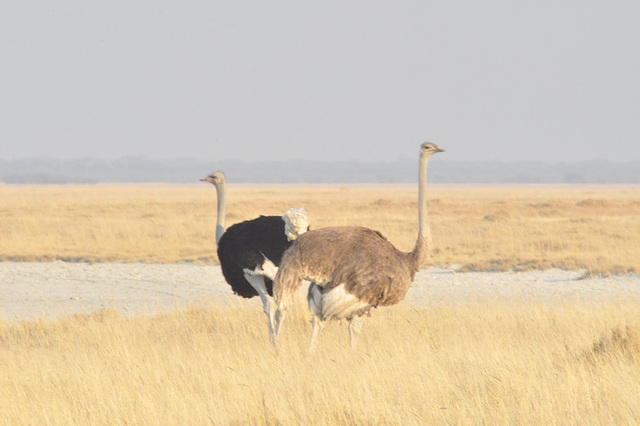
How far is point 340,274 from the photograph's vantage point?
21.2 ft

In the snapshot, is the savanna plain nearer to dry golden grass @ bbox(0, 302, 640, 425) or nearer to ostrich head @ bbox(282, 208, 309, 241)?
dry golden grass @ bbox(0, 302, 640, 425)

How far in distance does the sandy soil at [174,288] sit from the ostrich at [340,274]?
12.3 feet

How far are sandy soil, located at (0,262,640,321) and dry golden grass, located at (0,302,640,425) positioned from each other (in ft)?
6.52

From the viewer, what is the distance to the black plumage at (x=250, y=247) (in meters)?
7.84

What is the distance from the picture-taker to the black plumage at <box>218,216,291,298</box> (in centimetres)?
784

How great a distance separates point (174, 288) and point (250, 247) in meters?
5.97

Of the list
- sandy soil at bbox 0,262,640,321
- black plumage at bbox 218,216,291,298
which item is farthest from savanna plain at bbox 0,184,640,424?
sandy soil at bbox 0,262,640,321

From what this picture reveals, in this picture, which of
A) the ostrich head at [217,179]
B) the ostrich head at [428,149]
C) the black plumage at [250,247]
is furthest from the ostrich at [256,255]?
the ostrich head at [217,179]

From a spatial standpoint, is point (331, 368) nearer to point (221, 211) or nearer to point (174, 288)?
point (221, 211)

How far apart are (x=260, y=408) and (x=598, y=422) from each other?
2.04m

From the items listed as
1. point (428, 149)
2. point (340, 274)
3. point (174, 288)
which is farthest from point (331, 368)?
point (174, 288)

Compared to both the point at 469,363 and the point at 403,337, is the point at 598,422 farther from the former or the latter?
the point at 403,337

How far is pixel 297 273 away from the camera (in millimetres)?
6469

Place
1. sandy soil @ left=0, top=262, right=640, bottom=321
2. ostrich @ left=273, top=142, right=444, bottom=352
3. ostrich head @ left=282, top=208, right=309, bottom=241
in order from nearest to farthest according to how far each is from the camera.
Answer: ostrich @ left=273, top=142, right=444, bottom=352
ostrich head @ left=282, top=208, right=309, bottom=241
sandy soil @ left=0, top=262, right=640, bottom=321
